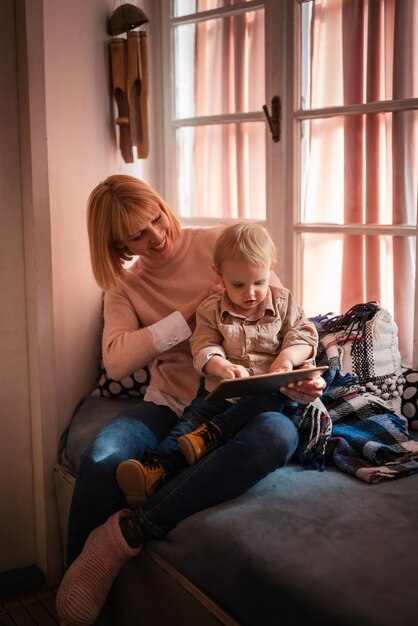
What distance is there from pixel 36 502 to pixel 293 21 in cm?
191

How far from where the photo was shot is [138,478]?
1.84 metres

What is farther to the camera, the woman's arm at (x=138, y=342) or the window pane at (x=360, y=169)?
the window pane at (x=360, y=169)

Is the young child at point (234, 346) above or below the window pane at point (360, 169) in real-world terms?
below

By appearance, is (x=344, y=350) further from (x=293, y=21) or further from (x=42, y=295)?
(x=293, y=21)

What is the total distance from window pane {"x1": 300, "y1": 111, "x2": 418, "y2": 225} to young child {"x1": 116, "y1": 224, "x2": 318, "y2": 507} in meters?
0.55

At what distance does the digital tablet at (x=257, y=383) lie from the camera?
163 centimetres

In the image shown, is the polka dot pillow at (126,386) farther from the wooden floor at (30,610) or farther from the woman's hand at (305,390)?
the woman's hand at (305,390)

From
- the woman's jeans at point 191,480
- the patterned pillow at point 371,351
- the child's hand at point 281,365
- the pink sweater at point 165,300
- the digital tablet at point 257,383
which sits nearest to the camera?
the digital tablet at point 257,383

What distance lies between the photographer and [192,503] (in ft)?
5.72

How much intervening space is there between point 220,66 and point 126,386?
1.29m

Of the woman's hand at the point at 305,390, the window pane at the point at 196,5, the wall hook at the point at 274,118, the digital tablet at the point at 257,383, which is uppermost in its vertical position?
the window pane at the point at 196,5

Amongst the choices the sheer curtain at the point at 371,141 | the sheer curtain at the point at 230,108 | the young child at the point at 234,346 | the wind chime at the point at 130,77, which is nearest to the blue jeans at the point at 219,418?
the young child at the point at 234,346

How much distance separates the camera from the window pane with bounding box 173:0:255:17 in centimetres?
266

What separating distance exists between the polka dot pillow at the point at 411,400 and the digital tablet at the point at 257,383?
0.49 m
